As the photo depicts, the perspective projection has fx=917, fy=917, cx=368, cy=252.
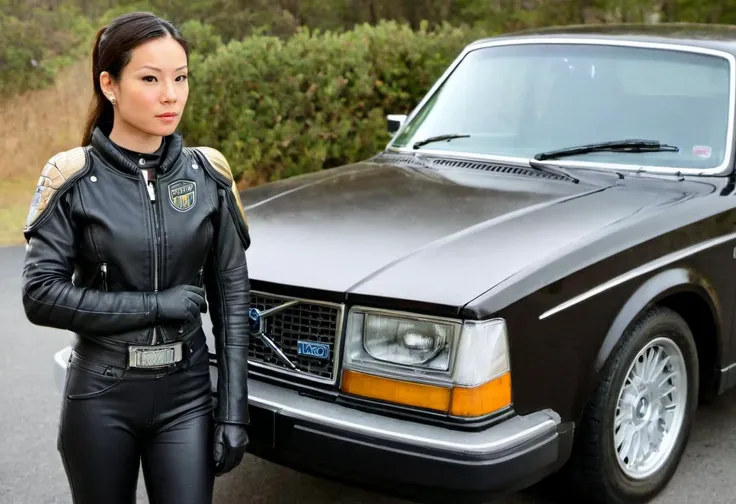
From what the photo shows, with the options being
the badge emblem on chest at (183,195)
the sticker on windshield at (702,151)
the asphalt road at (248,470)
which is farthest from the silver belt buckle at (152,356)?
the sticker on windshield at (702,151)

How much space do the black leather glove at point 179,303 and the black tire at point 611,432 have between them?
1.44 metres

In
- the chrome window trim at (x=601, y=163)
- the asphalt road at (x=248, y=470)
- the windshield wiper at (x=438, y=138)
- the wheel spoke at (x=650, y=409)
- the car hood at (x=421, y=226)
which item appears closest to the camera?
the car hood at (x=421, y=226)

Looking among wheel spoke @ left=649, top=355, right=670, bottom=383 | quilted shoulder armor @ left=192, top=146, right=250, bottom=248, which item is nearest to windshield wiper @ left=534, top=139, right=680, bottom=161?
wheel spoke @ left=649, top=355, right=670, bottom=383

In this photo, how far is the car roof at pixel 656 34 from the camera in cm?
416

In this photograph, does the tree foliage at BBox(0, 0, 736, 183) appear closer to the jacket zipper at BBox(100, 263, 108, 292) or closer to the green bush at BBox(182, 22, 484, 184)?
the green bush at BBox(182, 22, 484, 184)

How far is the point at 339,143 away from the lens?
9797mm

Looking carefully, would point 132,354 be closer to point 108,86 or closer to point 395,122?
point 108,86

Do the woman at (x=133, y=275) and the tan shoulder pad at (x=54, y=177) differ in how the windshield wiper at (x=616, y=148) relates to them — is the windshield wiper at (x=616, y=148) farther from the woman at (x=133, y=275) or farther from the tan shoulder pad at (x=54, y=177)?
the tan shoulder pad at (x=54, y=177)

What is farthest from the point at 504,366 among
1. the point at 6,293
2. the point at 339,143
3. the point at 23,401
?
the point at 339,143

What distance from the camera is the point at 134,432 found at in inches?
92.2

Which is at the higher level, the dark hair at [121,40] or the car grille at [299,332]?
the dark hair at [121,40]

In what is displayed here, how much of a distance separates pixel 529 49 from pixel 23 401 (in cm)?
309

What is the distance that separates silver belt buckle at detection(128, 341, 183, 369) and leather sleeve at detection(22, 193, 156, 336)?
74 mm

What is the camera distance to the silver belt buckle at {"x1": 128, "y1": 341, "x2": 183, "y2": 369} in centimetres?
229
